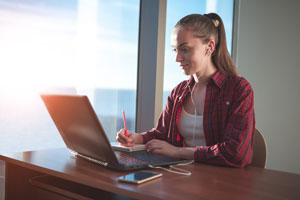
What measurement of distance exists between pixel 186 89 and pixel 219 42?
274 millimetres

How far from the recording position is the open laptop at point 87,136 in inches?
38.1

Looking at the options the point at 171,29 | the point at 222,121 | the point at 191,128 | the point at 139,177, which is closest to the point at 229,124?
the point at 222,121

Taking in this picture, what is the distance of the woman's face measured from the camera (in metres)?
1.42

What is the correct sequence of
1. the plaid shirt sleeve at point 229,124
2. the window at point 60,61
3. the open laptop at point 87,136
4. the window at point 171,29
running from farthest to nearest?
1. the window at point 171,29
2. the window at point 60,61
3. the plaid shirt sleeve at point 229,124
4. the open laptop at point 87,136

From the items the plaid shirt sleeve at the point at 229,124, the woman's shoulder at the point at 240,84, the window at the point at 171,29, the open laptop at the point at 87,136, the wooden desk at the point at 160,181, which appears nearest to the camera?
the wooden desk at the point at 160,181

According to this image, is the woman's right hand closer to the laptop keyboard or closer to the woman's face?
the laptop keyboard

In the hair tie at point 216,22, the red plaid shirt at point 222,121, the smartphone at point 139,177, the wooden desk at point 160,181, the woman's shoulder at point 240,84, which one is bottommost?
the wooden desk at point 160,181

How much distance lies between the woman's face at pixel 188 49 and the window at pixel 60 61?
761 millimetres

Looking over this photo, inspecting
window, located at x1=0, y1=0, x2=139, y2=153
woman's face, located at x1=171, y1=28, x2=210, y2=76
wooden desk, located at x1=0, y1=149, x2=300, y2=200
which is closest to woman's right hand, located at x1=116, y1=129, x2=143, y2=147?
wooden desk, located at x1=0, y1=149, x2=300, y2=200

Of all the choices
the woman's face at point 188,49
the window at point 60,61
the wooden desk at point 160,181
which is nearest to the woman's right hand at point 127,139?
the wooden desk at point 160,181

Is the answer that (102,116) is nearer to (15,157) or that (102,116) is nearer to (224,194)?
(15,157)

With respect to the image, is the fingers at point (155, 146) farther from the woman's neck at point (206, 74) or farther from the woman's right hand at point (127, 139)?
the woman's neck at point (206, 74)

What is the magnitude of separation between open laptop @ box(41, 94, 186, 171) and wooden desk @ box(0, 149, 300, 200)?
0.04 meters

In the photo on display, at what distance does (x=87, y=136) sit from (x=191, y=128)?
23.5 inches
